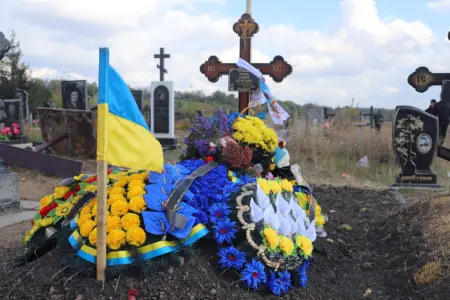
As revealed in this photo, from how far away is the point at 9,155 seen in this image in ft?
32.4

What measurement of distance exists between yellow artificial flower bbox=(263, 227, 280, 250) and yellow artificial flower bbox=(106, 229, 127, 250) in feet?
3.53

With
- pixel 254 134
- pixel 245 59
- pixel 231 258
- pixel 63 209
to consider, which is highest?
pixel 245 59

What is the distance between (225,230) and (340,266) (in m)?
1.62

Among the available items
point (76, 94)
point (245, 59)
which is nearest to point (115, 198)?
point (245, 59)

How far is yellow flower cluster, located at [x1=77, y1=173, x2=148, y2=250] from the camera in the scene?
3164 mm

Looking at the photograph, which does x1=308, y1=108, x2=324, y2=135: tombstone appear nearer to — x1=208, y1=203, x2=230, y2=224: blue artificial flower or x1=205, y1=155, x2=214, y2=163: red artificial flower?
x1=205, y1=155, x2=214, y2=163: red artificial flower

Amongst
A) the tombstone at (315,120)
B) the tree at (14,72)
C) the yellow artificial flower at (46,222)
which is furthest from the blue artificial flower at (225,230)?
the tree at (14,72)

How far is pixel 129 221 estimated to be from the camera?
323 centimetres

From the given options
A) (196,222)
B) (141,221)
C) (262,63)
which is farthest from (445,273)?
(262,63)

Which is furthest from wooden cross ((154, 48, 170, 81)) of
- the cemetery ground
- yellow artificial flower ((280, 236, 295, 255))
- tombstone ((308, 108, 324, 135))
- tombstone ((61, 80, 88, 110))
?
yellow artificial flower ((280, 236, 295, 255))

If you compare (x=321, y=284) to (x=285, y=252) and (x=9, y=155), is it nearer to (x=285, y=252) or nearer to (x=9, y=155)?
(x=285, y=252)

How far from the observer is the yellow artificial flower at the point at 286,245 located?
3582mm

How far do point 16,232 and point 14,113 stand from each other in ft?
33.3

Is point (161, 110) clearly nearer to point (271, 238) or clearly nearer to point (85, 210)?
point (85, 210)
